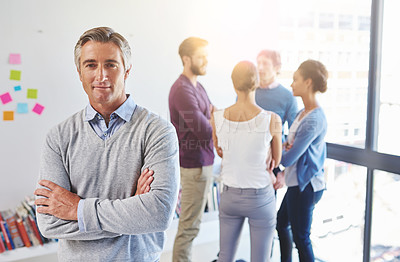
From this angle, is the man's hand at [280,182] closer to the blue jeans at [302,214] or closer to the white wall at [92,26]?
the blue jeans at [302,214]

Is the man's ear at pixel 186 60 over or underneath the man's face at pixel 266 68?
over

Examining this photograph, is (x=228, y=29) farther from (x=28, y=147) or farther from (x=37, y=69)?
(x=28, y=147)

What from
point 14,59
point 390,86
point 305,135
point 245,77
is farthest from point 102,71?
point 390,86

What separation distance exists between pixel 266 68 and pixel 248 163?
2.96 ft

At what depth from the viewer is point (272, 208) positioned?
2.34m

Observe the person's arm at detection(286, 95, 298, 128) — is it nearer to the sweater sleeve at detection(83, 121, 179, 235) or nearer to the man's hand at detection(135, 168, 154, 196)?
the sweater sleeve at detection(83, 121, 179, 235)

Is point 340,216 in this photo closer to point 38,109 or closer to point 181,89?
point 181,89

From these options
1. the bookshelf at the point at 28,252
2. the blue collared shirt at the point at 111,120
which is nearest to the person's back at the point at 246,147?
the blue collared shirt at the point at 111,120

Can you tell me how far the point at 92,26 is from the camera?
10.5ft

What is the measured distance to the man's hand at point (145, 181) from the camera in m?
1.41

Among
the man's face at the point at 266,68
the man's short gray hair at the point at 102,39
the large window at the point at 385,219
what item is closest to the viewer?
the man's short gray hair at the point at 102,39

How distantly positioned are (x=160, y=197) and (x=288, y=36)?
7.66 feet

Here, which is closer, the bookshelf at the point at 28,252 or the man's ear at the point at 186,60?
the bookshelf at the point at 28,252

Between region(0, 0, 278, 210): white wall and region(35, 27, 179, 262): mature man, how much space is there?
5.62 feet
